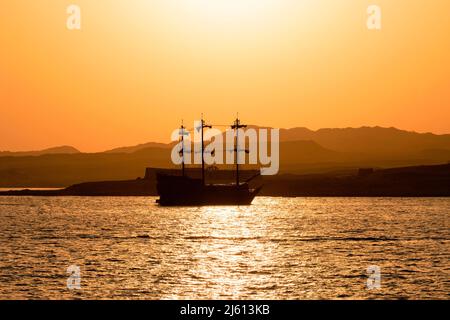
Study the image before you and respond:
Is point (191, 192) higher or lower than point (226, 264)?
lower

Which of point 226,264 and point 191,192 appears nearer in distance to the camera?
point 226,264

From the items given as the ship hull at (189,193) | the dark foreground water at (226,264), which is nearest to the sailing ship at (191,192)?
the ship hull at (189,193)

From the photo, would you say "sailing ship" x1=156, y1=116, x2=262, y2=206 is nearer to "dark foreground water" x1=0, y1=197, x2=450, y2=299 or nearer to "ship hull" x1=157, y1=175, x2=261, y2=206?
"ship hull" x1=157, y1=175, x2=261, y2=206

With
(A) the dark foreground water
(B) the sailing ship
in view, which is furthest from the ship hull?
(A) the dark foreground water

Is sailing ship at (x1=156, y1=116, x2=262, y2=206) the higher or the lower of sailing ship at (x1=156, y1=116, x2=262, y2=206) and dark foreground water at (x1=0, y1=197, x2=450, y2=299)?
the lower

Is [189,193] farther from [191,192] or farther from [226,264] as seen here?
[226,264]

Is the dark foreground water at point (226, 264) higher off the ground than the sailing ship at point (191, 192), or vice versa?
the dark foreground water at point (226, 264)

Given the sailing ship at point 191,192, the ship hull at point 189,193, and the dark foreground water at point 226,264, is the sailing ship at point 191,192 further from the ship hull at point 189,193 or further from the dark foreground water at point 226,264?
the dark foreground water at point 226,264

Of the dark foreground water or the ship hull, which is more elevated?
the dark foreground water

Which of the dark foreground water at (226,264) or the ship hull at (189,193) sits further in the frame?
the ship hull at (189,193)

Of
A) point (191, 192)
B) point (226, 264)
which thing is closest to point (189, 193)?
point (191, 192)

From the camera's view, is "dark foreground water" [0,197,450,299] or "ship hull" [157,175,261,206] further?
"ship hull" [157,175,261,206]

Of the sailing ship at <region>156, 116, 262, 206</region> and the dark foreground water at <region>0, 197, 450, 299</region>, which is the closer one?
the dark foreground water at <region>0, 197, 450, 299</region>
